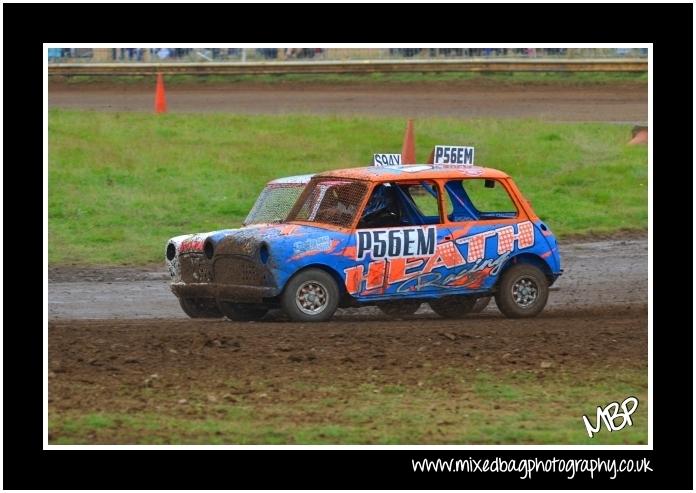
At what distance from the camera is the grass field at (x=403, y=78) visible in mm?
33406

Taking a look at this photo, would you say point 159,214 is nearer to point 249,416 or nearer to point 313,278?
point 313,278

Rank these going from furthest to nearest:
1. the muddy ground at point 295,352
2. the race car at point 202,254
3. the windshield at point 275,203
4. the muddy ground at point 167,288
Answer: the muddy ground at point 167,288 < the windshield at point 275,203 < the race car at point 202,254 < the muddy ground at point 295,352

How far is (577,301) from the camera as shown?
15.8 meters

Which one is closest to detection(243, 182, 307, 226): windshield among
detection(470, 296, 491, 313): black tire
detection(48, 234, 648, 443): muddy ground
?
detection(48, 234, 648, 443): muddy ground

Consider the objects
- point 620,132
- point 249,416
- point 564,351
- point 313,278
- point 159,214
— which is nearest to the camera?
point 249,416

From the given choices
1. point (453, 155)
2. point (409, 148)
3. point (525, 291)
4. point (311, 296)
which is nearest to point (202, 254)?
point (311, 296)

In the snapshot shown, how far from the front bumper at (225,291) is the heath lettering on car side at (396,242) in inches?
37.6

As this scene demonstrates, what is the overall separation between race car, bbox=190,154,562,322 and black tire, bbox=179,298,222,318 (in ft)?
1.09

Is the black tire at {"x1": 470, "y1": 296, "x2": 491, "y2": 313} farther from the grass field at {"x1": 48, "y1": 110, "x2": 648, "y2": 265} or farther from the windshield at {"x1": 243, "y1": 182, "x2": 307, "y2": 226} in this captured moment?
the grass field at {"x1": 48, "y1": 110, "x2": 648, "y2": 265}

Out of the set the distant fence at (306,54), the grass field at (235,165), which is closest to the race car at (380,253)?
the grass field at (235,165)

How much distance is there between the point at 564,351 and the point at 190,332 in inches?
129

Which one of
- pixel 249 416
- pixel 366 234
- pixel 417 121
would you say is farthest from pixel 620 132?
pixel 249 416

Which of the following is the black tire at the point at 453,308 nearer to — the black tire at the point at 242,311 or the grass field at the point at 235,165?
the black tire at the point at 242,311

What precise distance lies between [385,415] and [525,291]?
14.8ft
